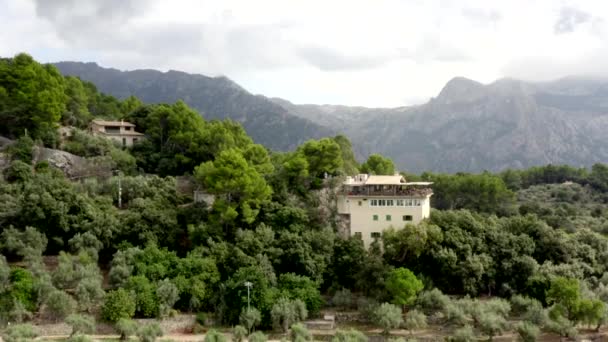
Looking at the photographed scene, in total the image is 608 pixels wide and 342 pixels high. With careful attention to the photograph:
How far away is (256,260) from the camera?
109 feet

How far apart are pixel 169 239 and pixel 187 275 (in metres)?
4.11

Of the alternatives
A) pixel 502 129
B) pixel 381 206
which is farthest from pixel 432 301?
pixel 502 129

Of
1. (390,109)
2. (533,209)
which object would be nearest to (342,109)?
(390,109)

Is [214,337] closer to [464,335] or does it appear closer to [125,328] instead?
[125,328]

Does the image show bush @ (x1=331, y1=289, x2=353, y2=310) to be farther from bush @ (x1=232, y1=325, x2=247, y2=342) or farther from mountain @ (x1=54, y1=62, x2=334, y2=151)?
mountain @ (x1=54, y1=62, x2=334, y2=151)

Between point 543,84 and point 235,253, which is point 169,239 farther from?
point 543,84

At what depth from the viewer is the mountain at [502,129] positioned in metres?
114

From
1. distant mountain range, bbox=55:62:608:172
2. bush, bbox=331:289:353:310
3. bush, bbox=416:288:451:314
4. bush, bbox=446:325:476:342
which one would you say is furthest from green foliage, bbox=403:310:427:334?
distant mountain range, bbox=55:62:608:172

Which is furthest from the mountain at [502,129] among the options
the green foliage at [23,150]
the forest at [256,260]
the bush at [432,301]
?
the bush at [432,301]

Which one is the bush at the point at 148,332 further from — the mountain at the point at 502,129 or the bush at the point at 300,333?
the mountain at the point at 502,129

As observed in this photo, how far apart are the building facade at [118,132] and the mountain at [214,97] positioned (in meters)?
55.4

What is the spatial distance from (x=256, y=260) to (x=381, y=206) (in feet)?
A: 30.8

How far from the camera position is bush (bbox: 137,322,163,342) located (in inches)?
1072

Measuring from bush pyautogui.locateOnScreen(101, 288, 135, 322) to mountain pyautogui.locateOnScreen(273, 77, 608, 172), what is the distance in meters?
77.4
